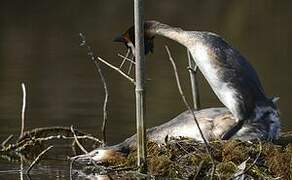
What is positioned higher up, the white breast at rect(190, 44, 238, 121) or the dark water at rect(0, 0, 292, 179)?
the white breast at rect(190, 44, 238, 121)

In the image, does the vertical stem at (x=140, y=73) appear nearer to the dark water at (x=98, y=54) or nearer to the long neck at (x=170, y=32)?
the dark water at (x=98, y=54)

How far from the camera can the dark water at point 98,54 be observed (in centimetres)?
1534

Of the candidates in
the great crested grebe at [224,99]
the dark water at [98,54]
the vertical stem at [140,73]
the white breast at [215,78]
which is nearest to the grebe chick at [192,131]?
the great crested grebe at [224,99]

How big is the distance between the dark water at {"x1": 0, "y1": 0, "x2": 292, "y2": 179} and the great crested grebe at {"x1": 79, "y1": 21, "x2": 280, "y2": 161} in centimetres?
128

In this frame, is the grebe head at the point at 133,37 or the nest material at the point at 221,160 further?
the grebe head at the point at 133,37

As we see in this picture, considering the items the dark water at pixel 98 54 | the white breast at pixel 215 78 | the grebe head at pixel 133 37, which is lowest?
the dark water at pixel 98 54

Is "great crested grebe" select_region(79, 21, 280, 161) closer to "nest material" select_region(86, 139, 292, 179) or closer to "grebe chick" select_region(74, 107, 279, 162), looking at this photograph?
"grebe chick" select_region(74, 107, 279, 162)

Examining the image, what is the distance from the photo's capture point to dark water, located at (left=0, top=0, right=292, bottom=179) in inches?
604

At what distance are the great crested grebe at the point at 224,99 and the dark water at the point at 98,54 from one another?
128 cm

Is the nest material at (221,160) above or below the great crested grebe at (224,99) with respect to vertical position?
below

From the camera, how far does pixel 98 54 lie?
27.8 meters

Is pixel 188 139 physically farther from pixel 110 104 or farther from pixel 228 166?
pixel 110 104

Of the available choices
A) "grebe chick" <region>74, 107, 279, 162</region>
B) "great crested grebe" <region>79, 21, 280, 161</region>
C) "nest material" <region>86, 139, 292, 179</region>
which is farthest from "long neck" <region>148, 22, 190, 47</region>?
"nest material" <region>86, 139, 292, 179</region>

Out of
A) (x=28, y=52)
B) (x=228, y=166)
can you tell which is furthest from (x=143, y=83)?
(x=28, y=52)
